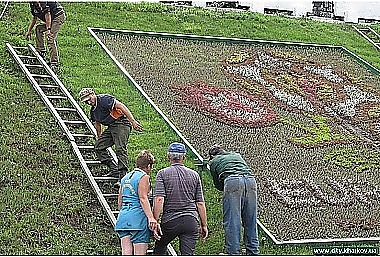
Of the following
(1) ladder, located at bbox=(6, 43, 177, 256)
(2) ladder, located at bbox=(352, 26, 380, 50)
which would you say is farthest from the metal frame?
(2) ladder, located at bbox=(352, 26, 380, 50)

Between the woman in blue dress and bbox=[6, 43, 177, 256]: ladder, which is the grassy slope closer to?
bbox=[6, 43, 177, 256]: ladder

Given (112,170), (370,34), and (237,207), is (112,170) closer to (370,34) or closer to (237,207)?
(237,207)

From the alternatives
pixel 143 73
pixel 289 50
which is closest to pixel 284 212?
pixel 143 73

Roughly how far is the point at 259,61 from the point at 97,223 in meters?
10.4

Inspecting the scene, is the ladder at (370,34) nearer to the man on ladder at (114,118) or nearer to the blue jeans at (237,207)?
the man on ladder at (114,118)

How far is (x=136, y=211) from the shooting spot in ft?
24.7

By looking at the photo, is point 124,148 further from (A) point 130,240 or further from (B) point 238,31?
(B) point 238,31

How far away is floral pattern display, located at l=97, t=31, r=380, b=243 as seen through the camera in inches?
446

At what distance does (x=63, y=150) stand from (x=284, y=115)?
6.17m

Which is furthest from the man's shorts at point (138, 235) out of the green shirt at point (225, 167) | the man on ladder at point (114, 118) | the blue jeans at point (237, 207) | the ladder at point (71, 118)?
the man on ladder at point (114, 118)

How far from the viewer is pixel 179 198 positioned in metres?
7.57

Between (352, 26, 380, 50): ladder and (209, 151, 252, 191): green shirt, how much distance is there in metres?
16.3

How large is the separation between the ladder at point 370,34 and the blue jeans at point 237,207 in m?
16.5

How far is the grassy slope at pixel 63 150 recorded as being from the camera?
895 cm
